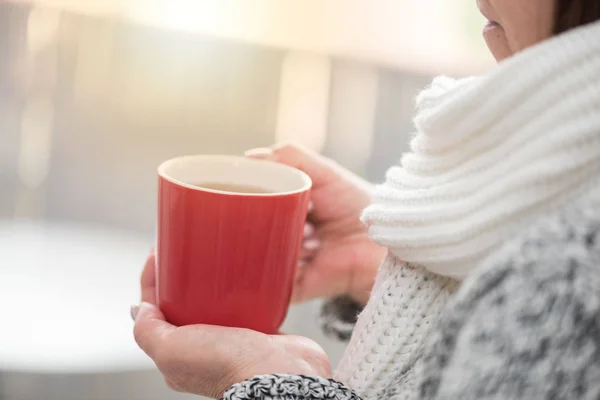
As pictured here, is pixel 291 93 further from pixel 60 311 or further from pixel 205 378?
pixel 205 378

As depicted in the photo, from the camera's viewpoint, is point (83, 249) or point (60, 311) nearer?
point (60, 311)

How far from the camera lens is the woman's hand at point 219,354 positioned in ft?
1.51

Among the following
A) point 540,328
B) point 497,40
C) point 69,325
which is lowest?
point 69,325

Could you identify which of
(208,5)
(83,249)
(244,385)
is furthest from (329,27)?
(244,385)

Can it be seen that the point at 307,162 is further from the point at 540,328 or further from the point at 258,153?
the point at 540,328

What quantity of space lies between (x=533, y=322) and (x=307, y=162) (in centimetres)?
39

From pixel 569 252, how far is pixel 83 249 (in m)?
0.96

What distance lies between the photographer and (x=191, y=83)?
1632mm

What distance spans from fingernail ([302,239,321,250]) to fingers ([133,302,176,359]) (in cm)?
21

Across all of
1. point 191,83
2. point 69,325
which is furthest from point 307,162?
point 191,83

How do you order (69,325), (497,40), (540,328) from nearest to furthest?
(540,328) → (497,40) → (69,325)

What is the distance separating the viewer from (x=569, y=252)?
0.94 ft

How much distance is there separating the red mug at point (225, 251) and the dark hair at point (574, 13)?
20 cm

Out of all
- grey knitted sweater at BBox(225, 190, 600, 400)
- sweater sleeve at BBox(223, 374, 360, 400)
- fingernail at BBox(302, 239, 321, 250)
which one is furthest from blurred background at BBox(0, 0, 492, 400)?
grey knitted sweater at BBox(225, 190, 600, 400)
